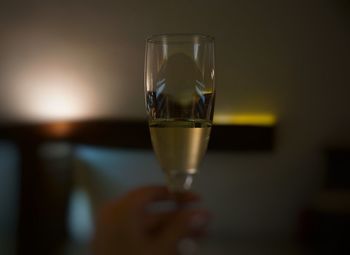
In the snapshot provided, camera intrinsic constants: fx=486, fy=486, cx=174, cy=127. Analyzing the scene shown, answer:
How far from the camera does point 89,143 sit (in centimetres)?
61

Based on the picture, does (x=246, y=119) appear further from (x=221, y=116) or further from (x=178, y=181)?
(x=178, y=181)

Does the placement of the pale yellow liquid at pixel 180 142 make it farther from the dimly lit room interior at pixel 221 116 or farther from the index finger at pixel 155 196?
the dimly lit room interior at pixel 221 116

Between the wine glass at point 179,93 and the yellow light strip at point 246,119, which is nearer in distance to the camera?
the wine glass at point 179,93

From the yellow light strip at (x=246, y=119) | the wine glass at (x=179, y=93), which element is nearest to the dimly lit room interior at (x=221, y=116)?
the yellow light strip at (x=246, y=119)

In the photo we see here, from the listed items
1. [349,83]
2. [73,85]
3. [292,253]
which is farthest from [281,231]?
[73,85]

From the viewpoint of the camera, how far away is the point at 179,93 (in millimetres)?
467

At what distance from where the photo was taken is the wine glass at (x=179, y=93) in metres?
0.46

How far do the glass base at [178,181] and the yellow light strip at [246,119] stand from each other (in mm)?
131

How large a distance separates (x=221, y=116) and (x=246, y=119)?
0.10ft

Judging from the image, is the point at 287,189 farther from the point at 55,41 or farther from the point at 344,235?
the point at 55,41

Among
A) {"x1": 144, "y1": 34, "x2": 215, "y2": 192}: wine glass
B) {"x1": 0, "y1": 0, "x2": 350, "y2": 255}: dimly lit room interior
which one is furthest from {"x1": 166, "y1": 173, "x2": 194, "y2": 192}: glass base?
{"x1": 0, "y1": 0, "x2": 350, "y2": 255}: dimly lit room interior

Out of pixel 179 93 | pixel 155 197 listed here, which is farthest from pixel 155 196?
pixel 179 93

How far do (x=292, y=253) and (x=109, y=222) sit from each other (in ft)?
0.71

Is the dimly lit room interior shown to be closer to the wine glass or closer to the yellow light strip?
the yellow light strip
